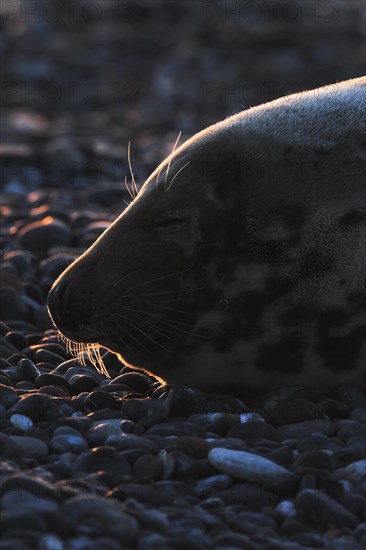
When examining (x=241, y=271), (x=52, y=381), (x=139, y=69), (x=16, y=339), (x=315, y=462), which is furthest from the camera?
(x=139, y=69)

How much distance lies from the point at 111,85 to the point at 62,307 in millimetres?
14918

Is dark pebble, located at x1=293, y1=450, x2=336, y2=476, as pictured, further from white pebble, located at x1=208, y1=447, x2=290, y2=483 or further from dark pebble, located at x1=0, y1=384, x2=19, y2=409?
dark pebble, located at x1=0, y1=384, x2=19, y2=409

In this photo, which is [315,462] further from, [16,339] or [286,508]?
[16,339]

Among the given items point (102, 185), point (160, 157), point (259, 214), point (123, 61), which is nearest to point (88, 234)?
point (102, 185)

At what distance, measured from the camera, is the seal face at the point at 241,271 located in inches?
216

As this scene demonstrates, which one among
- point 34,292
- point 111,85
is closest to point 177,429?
point 34,292

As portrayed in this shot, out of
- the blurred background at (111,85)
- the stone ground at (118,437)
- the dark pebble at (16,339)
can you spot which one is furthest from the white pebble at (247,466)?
the blurred background at (111,85)

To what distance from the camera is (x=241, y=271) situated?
5.54m

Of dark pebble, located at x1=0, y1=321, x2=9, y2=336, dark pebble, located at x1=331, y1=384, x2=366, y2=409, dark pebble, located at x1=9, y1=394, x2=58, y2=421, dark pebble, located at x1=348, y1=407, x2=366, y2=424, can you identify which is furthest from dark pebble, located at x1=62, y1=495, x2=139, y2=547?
dark pebble, located at x1=0, y1=321, x2=9, y2=336

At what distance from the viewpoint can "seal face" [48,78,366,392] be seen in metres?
5.48

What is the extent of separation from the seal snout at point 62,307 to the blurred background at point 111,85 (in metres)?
1.55

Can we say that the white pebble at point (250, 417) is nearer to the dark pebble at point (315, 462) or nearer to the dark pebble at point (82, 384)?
the dark pebble at point (315, 462)

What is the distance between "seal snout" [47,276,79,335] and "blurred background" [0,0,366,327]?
1545mm

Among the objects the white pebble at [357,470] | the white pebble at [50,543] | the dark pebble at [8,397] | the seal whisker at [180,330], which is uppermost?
the white pebble at [50,543]
